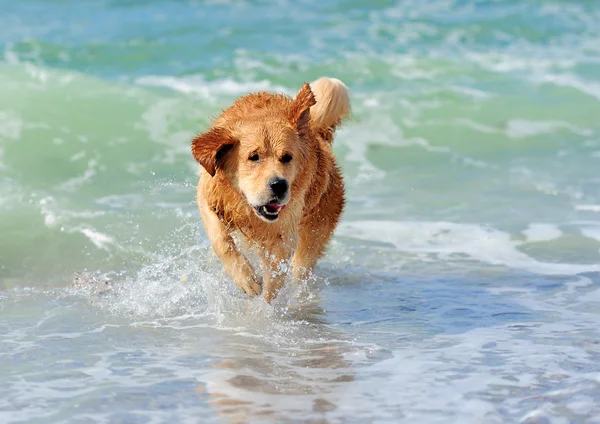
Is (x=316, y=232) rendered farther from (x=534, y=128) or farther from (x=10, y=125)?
(x=534, y=128)

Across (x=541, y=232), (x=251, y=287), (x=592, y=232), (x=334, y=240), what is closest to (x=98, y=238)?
(x=334, y=240)

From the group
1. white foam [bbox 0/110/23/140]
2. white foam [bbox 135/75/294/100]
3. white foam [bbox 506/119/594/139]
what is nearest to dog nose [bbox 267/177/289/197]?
white foam [bbox 0/110/23/140]

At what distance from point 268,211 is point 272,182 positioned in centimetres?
26

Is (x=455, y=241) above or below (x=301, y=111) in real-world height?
below

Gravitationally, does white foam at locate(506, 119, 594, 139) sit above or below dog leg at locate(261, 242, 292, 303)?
above

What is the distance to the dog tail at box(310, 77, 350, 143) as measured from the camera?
20.8 ft

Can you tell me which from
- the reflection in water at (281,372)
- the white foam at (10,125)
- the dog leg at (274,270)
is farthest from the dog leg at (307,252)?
the white foam at (10,125)

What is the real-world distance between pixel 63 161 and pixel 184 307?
459cm

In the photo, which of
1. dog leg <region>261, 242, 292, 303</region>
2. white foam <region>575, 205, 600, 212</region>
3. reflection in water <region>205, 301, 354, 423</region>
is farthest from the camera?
white foam <region>575, 205, 600, 212</region>

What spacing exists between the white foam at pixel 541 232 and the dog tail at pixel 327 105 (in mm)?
2291

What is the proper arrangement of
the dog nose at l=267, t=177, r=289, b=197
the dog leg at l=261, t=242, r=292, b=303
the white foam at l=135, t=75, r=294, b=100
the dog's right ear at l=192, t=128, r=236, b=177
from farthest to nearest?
1. the white foam at l=135, t=75, r=294, b=100
2. the dog leg at l=261, t=242, r=292, b=303
3. the dog's right ear at l=192, t=128, r=236, b=177
4. the dog nose at l=267, t=177, r=289, b=197

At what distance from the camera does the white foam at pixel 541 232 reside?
309 inches

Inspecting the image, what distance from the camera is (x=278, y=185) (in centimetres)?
518

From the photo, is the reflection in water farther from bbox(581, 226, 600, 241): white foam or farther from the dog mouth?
bbox(581, 226, 600, 241): white foam
